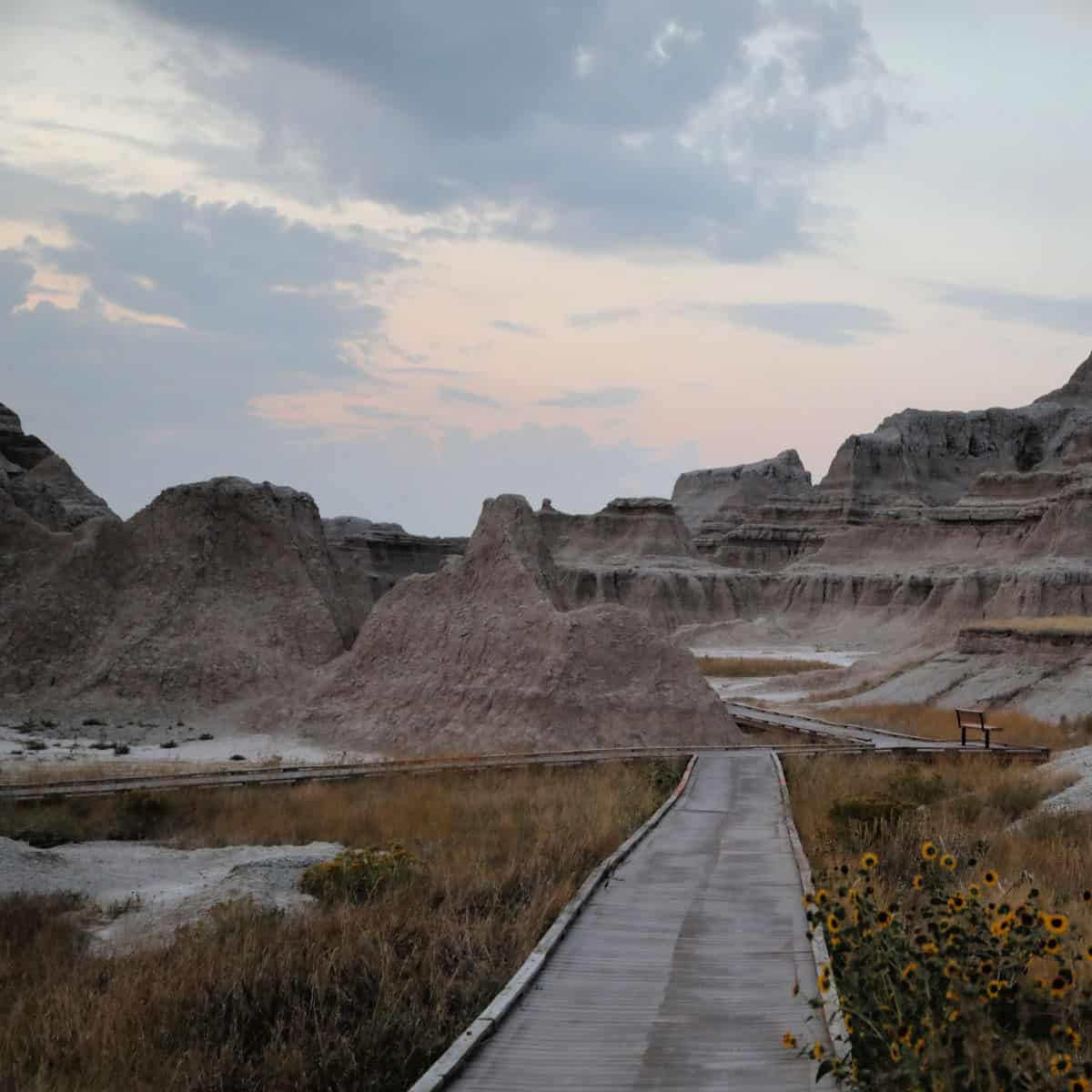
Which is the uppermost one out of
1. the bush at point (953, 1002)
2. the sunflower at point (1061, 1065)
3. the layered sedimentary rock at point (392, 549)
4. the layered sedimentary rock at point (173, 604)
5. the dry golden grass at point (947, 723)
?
the layered sedimentary rock at point (392, 549)

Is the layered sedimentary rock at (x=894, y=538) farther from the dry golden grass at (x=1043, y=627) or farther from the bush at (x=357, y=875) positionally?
the bush at (x=357, y=875)

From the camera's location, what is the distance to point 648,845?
34.1 ft

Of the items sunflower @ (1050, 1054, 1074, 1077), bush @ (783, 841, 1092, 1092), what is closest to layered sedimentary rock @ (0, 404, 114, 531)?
bush @ (783, 841, 1092, 1092)

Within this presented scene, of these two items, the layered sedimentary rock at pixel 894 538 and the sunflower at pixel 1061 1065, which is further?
the layered sedimentary rock at pixel 894 538

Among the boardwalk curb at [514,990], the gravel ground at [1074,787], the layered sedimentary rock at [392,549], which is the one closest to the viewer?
the boardwalk curb at [514,990]

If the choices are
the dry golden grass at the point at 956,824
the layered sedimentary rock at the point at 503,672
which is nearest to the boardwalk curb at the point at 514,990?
the dry golden grass at the point at 956,824

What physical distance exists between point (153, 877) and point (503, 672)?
36.8 ft

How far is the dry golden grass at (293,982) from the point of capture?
5.81m

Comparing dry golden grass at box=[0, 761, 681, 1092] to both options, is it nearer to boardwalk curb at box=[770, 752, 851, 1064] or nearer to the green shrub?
boardwalk curb at box=[770, 752, 851, 1064]

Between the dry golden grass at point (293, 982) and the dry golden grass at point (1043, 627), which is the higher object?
the dry golden grass at point (1043, 627)

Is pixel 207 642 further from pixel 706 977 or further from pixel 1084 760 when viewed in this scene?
pixel 706 977

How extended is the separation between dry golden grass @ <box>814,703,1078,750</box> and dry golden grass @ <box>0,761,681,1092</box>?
54.9ft

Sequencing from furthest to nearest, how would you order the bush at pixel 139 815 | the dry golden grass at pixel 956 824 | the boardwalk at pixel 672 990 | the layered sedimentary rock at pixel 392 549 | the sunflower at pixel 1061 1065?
the layered sedimentary rock at pixel 392 549
the bush at pixel 139 815
the dry golden grass at pixel 956 824
the boardwalk at pixel 672 990
the sunflower at pixel 1061 1065

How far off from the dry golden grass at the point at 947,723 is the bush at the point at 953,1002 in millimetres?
19408
